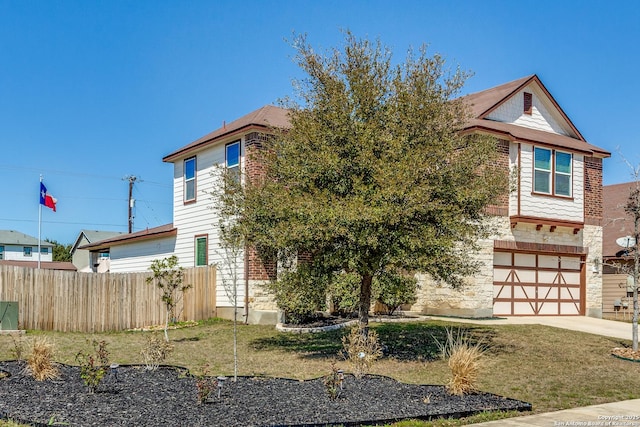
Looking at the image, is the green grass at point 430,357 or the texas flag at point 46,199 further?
the texas flag at point 46,199

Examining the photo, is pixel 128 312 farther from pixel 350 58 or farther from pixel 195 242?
pixel 350 58

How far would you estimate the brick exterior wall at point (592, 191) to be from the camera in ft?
78.3

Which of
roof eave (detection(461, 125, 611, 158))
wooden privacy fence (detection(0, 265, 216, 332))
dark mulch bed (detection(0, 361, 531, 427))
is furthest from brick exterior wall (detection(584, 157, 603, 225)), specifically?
dark mulch bed (detection(0, 361, 531, 427))

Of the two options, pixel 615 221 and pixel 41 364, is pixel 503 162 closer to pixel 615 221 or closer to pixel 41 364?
pixel 615 221

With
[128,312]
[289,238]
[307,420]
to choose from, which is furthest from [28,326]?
[307,420]

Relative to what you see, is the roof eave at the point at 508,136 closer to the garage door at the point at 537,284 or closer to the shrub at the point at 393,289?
the garage door at the point at 537,284

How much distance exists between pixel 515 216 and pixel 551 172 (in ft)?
7.59

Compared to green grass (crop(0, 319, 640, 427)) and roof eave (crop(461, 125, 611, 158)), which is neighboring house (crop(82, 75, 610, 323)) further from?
green grass (crop(0, 319, 640, 427))

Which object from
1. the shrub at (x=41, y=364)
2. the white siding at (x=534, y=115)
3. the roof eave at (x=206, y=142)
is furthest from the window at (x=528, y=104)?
the shrub at (x=41, y=364)

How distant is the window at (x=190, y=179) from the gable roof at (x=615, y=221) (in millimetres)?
15986

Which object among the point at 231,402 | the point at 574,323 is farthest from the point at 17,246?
the point at 231,402

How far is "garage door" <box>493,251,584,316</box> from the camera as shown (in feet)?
73.8

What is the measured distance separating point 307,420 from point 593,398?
17.0ft

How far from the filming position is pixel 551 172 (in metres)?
22.6
